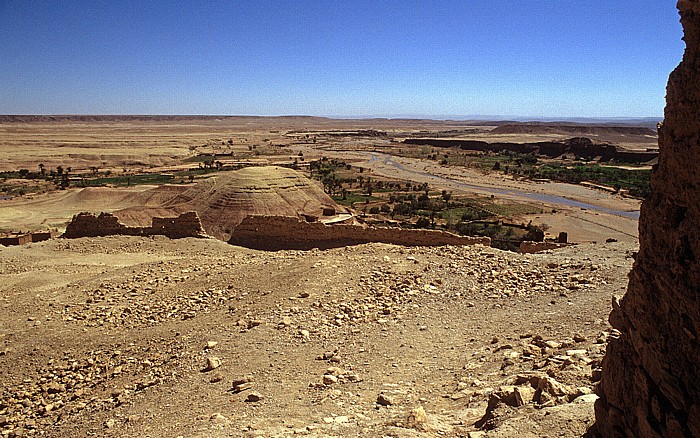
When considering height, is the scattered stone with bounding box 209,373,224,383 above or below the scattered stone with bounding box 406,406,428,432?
A: below

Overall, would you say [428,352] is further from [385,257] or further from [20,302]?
[20,302]

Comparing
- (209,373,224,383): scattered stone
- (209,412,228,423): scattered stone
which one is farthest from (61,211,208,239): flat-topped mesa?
Answer: (209,412,228,423): scattered stone

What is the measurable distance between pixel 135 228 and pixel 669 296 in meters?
18.5

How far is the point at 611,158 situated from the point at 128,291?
82.4 meters

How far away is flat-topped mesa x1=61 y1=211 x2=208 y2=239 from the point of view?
19.0 metres

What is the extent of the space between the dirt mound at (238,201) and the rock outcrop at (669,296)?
2360 cm

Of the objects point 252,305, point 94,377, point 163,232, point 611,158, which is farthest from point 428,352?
point 611,158

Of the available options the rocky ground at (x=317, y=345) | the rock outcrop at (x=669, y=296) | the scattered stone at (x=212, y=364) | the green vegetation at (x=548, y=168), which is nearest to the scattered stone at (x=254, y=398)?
the rocky ground at (x=317, y=345)

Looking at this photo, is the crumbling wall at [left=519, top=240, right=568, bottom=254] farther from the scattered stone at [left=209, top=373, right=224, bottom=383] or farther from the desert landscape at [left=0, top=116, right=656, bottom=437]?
the scattered stone at [left=209, top=373, right=224, bottom=383]

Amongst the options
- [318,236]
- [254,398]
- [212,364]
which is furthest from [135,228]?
[254,398]

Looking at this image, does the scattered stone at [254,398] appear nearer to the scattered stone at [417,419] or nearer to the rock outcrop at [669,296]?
the scattered stone at [417,419]

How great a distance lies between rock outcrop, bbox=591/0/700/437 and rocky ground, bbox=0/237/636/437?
29.5 inches

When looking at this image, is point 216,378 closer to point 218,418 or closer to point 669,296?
point 218,418

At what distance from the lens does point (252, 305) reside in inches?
402
